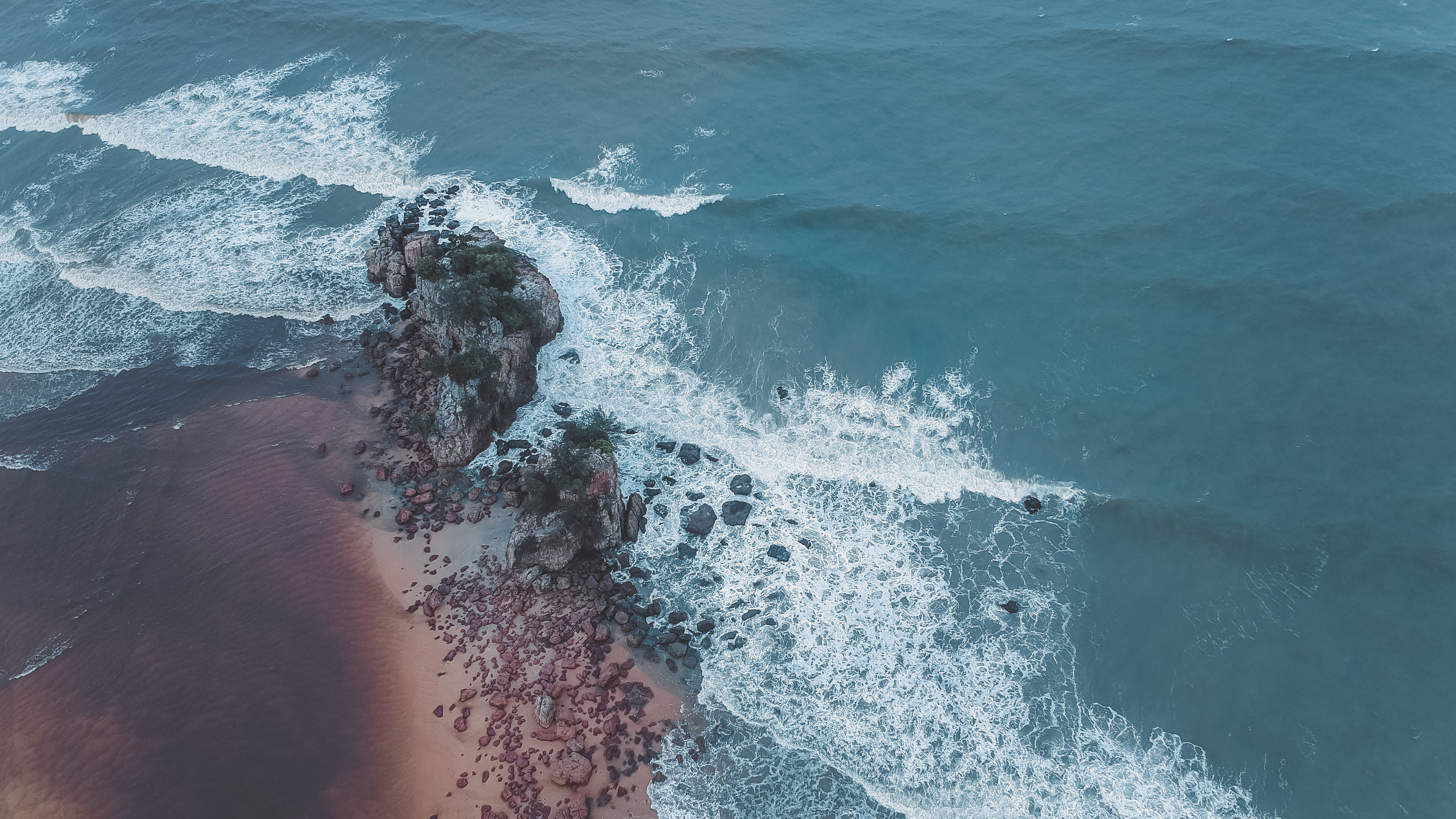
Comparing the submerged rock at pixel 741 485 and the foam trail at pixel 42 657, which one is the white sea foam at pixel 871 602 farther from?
the foam trail at pixel 42 657

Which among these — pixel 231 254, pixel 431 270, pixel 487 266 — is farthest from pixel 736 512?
pixel 231 254

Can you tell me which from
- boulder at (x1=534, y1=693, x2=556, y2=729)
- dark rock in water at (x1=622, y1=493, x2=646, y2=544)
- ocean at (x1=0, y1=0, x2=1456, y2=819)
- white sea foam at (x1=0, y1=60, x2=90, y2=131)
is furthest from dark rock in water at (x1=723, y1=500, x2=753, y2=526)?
white sea foam at (x1=0, y1=60, x2=90, y2=131)

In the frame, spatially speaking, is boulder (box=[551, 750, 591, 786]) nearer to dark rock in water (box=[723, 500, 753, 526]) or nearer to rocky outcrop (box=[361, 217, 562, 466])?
dark rock in water (box=[723, 500, 753, 526])

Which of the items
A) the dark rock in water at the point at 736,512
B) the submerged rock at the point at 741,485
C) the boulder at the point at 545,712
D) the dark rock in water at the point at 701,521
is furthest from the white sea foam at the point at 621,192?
the boulder at the point at 545,712

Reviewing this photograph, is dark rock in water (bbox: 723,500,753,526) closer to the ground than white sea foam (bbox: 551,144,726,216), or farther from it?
closer to the ground

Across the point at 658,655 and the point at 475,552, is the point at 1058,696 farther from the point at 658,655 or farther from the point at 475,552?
the point at 475,552

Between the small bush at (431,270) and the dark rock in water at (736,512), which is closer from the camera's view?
the dark rock in water at (736,512)
